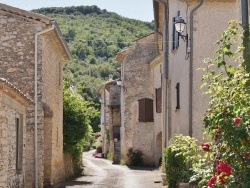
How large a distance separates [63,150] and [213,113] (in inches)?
793

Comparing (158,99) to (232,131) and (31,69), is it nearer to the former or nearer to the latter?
(31,69)

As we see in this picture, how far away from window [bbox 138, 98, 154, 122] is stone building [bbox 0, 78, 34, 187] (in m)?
22.4

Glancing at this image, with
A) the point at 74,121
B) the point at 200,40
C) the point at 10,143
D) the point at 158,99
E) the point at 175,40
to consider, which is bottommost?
the point at 10,143

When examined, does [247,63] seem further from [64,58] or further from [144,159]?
[144,159]

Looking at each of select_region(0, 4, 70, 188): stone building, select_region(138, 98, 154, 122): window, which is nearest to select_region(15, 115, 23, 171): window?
select_region(0, 4, 70, 188): stone building

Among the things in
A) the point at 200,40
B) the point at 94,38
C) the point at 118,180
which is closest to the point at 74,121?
the point at 118,180

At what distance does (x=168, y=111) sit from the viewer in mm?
20234

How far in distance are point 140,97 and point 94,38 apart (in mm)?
62119

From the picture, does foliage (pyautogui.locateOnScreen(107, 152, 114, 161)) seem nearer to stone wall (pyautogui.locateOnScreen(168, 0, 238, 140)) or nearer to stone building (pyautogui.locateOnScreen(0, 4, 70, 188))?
stone building (pyautogui.locateOnScreen(0, 4, 70, 188))

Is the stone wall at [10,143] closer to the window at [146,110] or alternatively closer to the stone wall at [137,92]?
the window at [146,110]

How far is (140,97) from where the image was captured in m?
37.8

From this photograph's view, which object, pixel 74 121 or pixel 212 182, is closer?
pixel 212 182

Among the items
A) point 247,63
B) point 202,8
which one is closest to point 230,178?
point 247,63

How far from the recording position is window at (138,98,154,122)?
3716 cm
